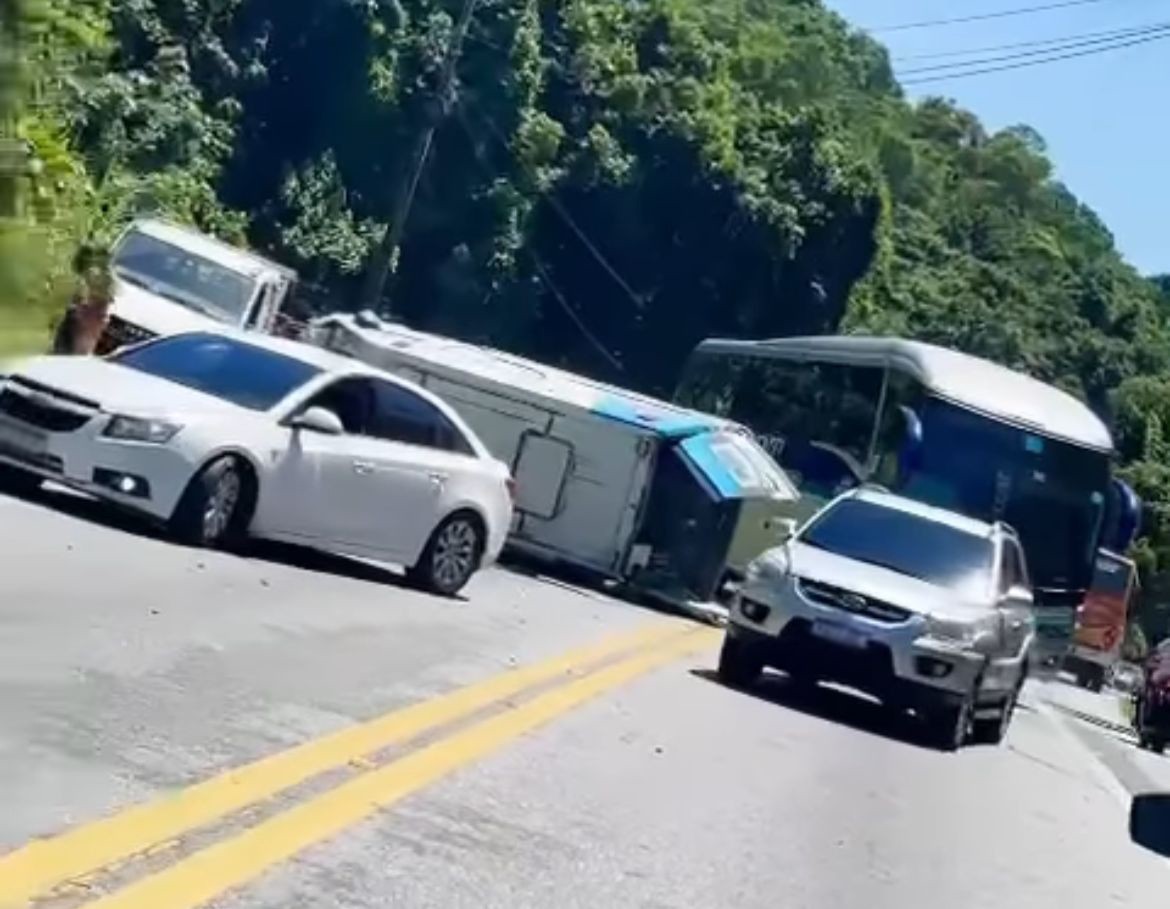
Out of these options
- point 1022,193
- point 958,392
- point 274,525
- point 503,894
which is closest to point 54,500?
point 274,525

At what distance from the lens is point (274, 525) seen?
1619cm

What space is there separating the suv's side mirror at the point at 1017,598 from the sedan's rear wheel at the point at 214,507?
5825 millimetres

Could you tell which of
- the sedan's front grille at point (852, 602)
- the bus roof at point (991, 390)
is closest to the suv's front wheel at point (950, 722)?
the sedan's front grille at point (852, 602)

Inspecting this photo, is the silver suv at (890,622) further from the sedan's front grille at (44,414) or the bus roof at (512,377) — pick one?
the bus roof at (512,377)

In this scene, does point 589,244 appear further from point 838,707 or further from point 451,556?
point 451,556

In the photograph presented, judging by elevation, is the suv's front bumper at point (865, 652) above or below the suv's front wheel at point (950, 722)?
above

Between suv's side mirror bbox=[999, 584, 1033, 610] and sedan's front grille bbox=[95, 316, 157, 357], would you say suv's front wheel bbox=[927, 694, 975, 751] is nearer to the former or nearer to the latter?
suv's side mirror bbox=[999, 584, 1033, 610]

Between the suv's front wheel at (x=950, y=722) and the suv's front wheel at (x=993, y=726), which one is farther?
the suv's front wheel at (x=993, y=726)

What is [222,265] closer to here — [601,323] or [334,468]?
[334,468]

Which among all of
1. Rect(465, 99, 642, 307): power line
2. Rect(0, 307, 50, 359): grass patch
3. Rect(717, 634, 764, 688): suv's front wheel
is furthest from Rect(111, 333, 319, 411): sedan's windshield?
Rect(465, 99, 642, 307): power line

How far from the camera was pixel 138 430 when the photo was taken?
49.7 feet

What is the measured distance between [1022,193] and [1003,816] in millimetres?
109649

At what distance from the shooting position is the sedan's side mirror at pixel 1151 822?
14.2 metres

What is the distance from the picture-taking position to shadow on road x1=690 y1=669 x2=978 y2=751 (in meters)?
17.3
